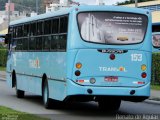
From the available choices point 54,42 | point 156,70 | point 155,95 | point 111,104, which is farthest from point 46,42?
point 156,70

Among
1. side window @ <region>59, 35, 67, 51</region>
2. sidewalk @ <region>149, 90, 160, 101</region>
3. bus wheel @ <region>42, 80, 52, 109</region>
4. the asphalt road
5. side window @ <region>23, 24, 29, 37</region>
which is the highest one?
side window @ <region>23, 24, 29, 37</region>

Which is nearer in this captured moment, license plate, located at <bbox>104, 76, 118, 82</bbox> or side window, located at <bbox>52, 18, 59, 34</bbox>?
license plate, located at <bbox>104, 76, 118, 82</bbox>

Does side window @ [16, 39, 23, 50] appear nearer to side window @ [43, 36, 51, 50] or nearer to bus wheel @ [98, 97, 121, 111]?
side window @ [43, 36, 51, 50]

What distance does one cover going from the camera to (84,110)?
1778 cm

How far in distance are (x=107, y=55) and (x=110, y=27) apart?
75 centimetres

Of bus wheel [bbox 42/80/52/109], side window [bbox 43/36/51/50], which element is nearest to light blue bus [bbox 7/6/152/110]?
bus wheel [bbox 42/80/52/109]

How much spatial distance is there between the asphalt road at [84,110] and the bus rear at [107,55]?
55 cm

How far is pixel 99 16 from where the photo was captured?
15.9 meters

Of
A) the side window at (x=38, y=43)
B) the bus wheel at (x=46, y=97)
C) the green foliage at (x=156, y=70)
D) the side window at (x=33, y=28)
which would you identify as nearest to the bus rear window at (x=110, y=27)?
the bus wheel at (x=46, y=97)

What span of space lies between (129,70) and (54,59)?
2.54 m

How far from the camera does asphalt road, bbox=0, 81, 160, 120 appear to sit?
15641 millimetres

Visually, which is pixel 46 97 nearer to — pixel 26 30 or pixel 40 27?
pixel 40 27

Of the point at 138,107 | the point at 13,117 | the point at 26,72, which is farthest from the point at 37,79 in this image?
the point at 13,117

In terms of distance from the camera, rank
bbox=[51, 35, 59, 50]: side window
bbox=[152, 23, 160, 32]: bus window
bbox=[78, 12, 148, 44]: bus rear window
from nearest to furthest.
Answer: bbox=[78, 12, 148, 44]: bus rear window
bbox=[51, 35, 59, 50]: side window
bbox=[152, 23, 160, 32]: bus window
